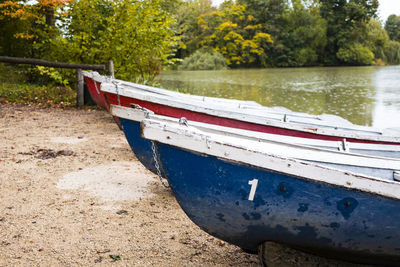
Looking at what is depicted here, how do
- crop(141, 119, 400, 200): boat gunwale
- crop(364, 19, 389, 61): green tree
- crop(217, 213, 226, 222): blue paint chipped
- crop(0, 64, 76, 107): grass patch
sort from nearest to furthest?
crop(141, 119, 400, 200): boat gunwale → crop(217, 213, 226, 222): blue paint chipped → crop(0, 64, 76, 107): grass patch → crop(364, 19, 389, 61): green tree

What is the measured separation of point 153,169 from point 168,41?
22.0 feet

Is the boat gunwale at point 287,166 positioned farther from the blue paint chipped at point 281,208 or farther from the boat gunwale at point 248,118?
the boat gunwale at point 248,118

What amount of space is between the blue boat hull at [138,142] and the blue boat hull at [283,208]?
5.29ft

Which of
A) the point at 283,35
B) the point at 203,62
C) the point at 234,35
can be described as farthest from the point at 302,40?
the point at 203,62

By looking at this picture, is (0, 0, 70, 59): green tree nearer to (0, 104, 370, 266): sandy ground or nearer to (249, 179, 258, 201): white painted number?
(0, 104, 370, 266): sandy ground

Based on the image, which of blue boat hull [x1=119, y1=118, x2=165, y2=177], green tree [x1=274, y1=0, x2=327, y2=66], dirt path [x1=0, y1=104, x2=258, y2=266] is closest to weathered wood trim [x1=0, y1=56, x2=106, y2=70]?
dirt path [x1=0, y1=104, x2=258, y2=266]

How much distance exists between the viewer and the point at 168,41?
10.2 metres

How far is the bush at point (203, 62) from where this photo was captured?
3828 cm

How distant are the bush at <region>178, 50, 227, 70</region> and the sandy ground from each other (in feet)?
109

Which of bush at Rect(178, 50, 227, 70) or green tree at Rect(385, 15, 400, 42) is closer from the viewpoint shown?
bush at Rect(178, 50, 227, 70)

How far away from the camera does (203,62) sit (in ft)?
126

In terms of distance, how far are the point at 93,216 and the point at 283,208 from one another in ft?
6.22

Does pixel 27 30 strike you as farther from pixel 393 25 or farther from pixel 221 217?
pixel 393 25

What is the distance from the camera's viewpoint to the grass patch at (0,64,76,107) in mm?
10047
